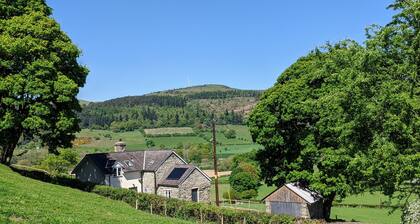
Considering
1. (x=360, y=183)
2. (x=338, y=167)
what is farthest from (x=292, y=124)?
(x=360, y=183)

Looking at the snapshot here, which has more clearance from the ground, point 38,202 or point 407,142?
point 407,142

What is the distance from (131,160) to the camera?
63031 millimetres

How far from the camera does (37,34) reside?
37781 mm

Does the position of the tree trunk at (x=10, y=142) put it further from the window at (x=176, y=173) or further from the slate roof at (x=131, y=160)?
the window at (x=176, y=173)

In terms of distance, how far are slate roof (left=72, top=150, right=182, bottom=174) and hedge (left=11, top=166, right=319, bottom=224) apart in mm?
17537

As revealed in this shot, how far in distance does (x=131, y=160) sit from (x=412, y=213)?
45512mm

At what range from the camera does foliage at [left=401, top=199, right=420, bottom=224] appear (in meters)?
22.4

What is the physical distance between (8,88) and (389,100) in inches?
1098

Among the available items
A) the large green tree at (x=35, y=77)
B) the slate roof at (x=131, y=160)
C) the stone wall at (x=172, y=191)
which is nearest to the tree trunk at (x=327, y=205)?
the stone wall at (x=172, y=191)

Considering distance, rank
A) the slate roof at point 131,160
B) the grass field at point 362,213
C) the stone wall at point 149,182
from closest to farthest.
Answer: the grass field at point 362,213 < the stone wall at point 149,182 < the slate roof at point 131,160

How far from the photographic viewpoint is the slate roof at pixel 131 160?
6125cm

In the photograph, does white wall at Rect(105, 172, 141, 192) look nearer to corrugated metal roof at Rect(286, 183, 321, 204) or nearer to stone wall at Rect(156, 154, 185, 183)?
stone wall at Rect(156, 154, 185, 183)

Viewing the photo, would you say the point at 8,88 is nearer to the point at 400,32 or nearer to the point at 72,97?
the point at 72,97

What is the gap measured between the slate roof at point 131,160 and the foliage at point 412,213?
41.3 meters
